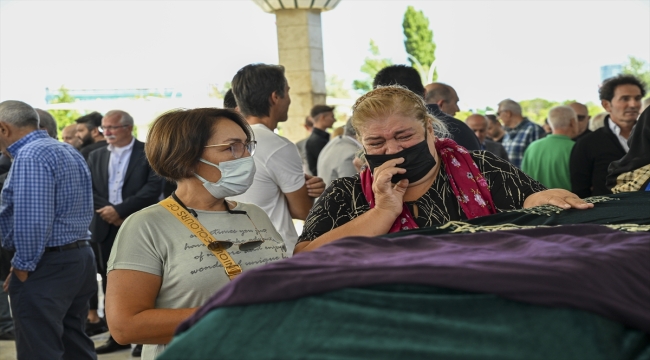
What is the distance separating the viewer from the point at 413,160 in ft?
9.18

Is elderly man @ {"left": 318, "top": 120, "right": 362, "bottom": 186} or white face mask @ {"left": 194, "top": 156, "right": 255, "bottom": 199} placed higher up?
white face mask @ {"left": 194, "top": 156, "right": 255, "bottom": 199}

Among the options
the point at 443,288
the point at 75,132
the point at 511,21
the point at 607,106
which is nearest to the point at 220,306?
the point at 443,288

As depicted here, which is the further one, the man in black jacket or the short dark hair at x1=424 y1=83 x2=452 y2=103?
the short dark hair at x1=424 y1=83 x2=452 y2=103

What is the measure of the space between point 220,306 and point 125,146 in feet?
18.1

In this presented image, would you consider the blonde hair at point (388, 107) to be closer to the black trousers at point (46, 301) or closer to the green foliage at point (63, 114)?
the black trousers at point (46, 301)

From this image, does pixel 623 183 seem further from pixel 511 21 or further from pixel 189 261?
pixel 511 21

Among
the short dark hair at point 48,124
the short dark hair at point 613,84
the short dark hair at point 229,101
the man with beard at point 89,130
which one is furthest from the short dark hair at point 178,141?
Result: the man with beard at point 89,130

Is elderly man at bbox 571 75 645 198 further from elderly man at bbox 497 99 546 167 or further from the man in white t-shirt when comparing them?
elderly man at bbox 497 99 546 167

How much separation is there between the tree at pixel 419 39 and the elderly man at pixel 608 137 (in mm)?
40275

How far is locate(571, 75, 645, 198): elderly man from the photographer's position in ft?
18.7

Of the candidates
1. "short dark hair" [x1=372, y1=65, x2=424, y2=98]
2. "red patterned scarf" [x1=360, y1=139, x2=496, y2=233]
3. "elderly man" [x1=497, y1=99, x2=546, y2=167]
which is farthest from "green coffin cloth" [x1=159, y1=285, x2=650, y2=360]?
"elderly man" [x1=497, y1=99, x2=546, y2=167]

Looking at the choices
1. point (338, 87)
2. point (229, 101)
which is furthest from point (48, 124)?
point (338, 87)

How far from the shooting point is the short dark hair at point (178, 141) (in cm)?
264

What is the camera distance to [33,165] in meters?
4.53
